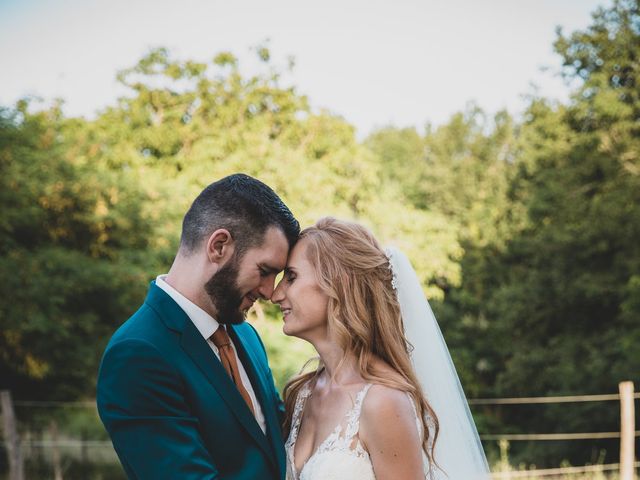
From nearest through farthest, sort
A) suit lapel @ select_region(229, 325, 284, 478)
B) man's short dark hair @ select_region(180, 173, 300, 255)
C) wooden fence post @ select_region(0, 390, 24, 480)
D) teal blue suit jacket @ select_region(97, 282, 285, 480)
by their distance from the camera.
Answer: teal blue suit jacket @ select_region(97, 282, 285, 480) < man's short dark hair @ select_region(180, 173, 300, 255) < suit lapel @ select_region(229, 325, 284, 478) < wooden fence post @ select_region(0, 390, 24, 480)

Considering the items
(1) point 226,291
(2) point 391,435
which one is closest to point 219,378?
(1) point 226,291

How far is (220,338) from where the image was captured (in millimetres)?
2781

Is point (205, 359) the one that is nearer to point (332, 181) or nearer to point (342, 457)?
point (342, 457)

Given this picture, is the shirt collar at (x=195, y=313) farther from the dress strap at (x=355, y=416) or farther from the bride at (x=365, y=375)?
the dress strap at (x=355, y=416)

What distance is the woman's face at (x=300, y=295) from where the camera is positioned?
3.16 m

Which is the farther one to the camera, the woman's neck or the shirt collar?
the woman's neck

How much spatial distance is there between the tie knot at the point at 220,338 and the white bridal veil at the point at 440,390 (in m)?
0.97

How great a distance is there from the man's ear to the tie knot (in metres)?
0.28

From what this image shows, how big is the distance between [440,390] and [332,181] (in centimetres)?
1256

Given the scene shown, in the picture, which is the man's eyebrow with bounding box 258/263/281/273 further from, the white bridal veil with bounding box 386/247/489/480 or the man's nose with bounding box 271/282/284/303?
the white bridal veil with bounding box 386/247/489/480

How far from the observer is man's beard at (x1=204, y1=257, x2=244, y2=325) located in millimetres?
2682

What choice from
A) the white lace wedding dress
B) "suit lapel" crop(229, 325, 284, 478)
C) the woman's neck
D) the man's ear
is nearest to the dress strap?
the white lace wedding dress

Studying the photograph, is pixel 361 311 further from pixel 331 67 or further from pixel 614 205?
pixel 331 67

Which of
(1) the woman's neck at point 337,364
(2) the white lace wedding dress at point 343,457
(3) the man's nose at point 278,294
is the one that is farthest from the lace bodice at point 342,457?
(3) the man's nose at point 278,294
